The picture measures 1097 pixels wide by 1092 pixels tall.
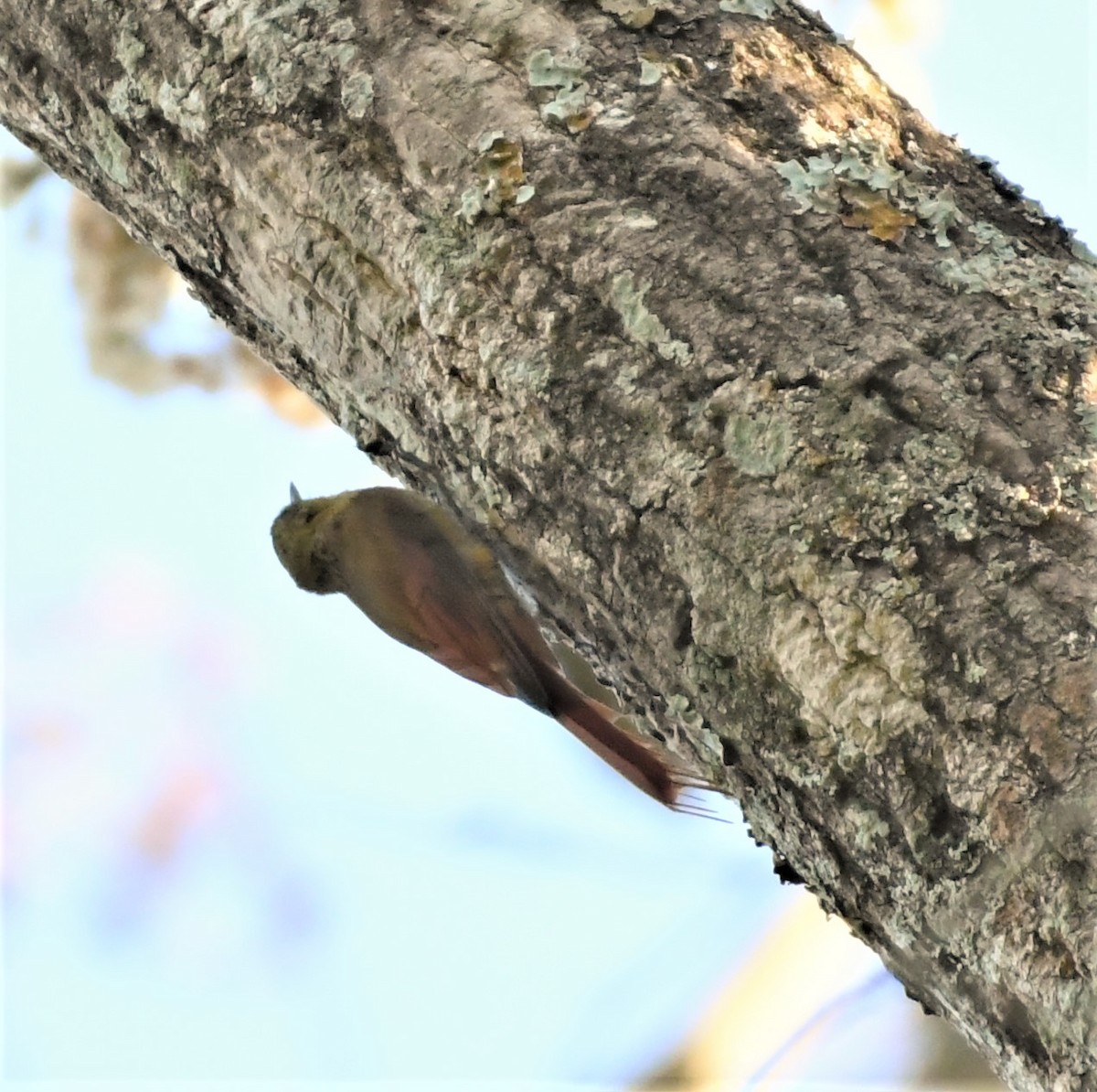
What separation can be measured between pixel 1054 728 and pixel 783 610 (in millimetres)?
302

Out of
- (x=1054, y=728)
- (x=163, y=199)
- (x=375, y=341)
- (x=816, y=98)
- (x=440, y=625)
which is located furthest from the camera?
(x=440, y=625)

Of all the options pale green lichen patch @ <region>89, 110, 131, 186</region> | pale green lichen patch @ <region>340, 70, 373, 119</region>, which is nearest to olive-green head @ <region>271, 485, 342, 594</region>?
pale green lichen patch @ <region>89, 110, 131, 186</region>

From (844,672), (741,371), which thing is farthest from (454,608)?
(844,672)

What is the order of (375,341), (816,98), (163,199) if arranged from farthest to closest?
1. (163,199)
2. (375,341)
3. (816,98)

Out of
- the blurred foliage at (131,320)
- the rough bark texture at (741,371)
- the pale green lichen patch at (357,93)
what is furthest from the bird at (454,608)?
the blurred foliage at (131,320)

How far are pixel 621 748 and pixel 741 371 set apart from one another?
1143mm

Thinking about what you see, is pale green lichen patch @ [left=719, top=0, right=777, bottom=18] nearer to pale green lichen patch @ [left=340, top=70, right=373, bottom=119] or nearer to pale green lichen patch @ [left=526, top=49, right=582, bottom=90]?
pale green lichen patch @ [left=526, top=49, right=582, bottom=90]

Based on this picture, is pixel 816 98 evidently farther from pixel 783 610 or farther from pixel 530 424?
pixel 783 610

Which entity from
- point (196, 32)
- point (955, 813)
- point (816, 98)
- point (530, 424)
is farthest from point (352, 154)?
point (955, 813)

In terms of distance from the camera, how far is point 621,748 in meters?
2.42

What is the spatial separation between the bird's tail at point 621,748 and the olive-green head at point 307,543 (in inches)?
33.5

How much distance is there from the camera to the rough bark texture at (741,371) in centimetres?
122

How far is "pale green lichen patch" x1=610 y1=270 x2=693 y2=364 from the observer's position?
1.47 metres

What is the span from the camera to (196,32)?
6.09 feet
